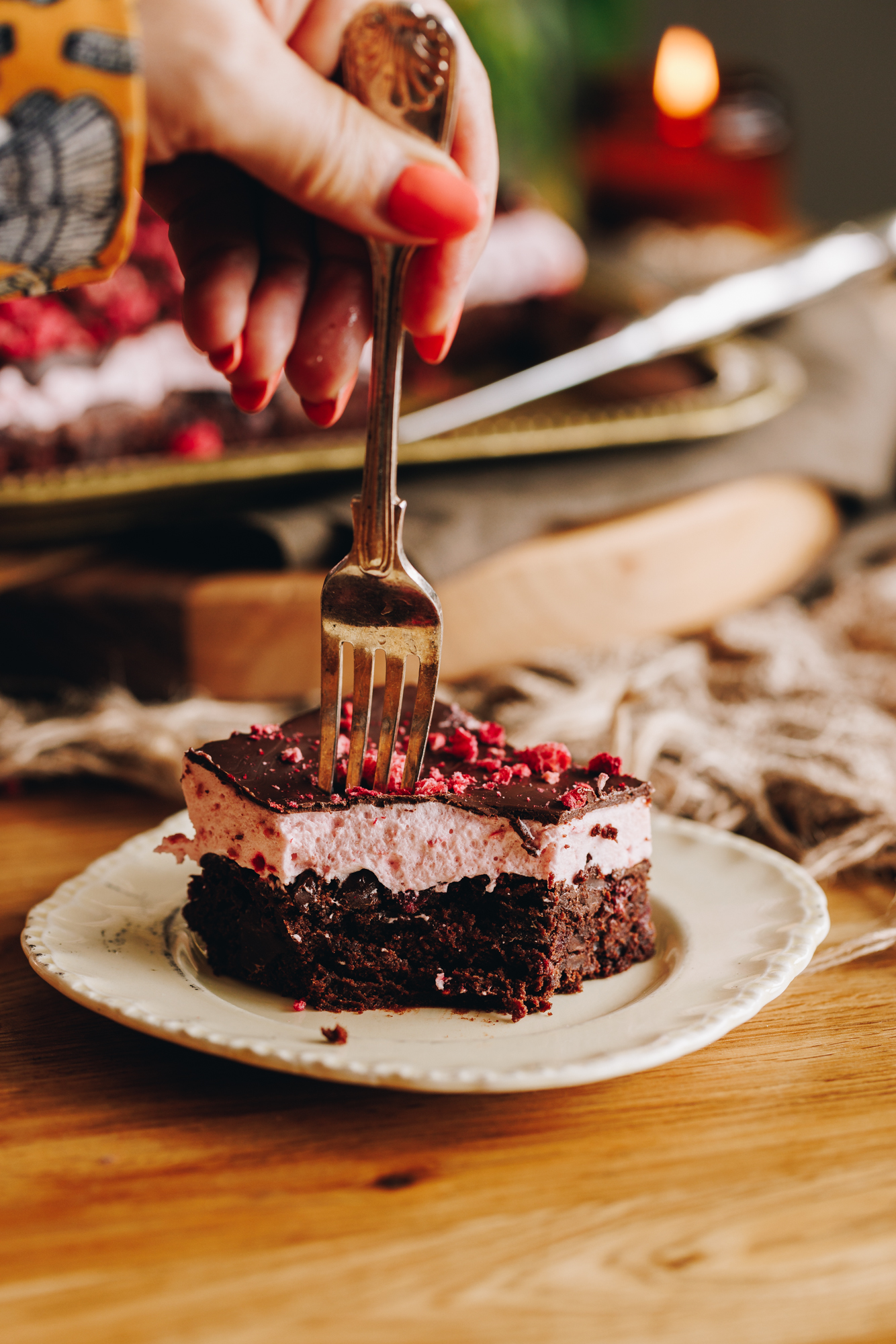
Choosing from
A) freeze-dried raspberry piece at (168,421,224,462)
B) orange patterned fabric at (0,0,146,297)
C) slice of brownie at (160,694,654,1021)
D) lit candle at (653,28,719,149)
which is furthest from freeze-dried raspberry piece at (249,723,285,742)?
Answer: lit candle at (653,28,719,149)

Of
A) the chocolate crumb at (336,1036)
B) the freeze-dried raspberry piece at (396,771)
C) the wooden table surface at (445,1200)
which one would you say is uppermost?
the freeze-dried raspberry piece at (396,771)

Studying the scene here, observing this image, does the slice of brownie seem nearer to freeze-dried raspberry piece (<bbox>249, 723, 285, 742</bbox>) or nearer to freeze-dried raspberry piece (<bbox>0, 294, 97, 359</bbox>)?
freeze-dried raspberry piece (<bbox>249, 723, 285, 742</bbox>)

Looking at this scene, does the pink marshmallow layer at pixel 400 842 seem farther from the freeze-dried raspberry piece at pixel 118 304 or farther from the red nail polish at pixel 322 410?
the freeze-dried raspberry piece at pixel 118 304

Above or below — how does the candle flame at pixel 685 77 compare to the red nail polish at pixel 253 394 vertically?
above

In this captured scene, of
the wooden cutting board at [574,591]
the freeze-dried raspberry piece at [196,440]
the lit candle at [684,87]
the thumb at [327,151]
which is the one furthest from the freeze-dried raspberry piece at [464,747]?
the lit candle at [684,87]

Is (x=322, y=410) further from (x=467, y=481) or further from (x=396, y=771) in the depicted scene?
(x=467, y=481)

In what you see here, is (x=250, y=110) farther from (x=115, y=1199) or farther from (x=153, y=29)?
(x=115, y=1199)

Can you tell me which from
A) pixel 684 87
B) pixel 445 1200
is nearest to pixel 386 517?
pixel 445 1200

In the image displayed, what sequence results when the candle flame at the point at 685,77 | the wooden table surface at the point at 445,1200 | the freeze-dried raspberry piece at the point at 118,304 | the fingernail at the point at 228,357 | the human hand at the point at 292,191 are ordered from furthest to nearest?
the candle flame at the point at 685,77 → the freeze-dried raspberry piece at the point at 118,304 → the fingernail at the point at 228,357 → the human hand at the point at 292,191 → the wooden table surface at the point at 445,1200
